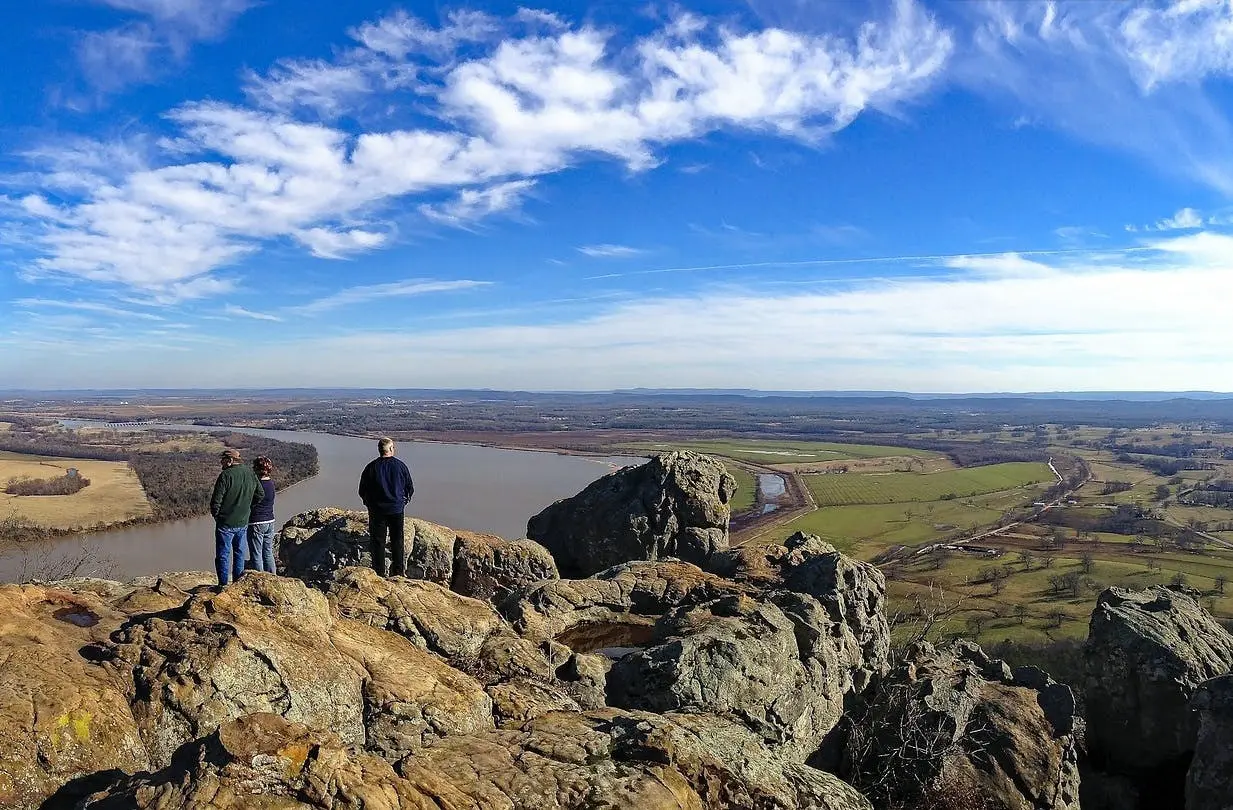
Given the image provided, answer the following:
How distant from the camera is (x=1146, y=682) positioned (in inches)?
401

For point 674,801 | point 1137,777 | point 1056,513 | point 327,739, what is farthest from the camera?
point 1056,513

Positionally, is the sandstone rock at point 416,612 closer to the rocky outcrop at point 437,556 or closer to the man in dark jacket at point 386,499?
the man in dark jacket at point 386,499

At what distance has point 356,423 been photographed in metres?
185

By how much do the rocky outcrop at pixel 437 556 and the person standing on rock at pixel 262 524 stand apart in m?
1.95

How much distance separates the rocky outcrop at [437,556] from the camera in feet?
41.8

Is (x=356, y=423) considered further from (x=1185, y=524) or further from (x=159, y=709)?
(x=159, y=709)

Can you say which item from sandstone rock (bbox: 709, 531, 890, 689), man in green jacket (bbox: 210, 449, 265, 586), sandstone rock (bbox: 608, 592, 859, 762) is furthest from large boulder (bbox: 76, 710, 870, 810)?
man in green jacket (bbox: 210, 449, 265, 586)

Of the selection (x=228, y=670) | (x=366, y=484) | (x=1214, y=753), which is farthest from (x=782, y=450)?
(x=228, y=670)

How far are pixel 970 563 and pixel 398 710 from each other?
55961 mm

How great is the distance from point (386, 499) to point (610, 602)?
12.6ft

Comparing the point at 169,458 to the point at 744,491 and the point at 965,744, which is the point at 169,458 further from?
the point at 965,744

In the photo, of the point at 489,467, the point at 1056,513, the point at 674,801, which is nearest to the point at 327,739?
the point at 674,801

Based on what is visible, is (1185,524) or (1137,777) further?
(1185,524)

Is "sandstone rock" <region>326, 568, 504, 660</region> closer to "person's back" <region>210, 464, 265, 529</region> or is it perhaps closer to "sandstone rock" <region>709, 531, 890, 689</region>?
"person's back" <region>210, 464, 265, 529</region>
